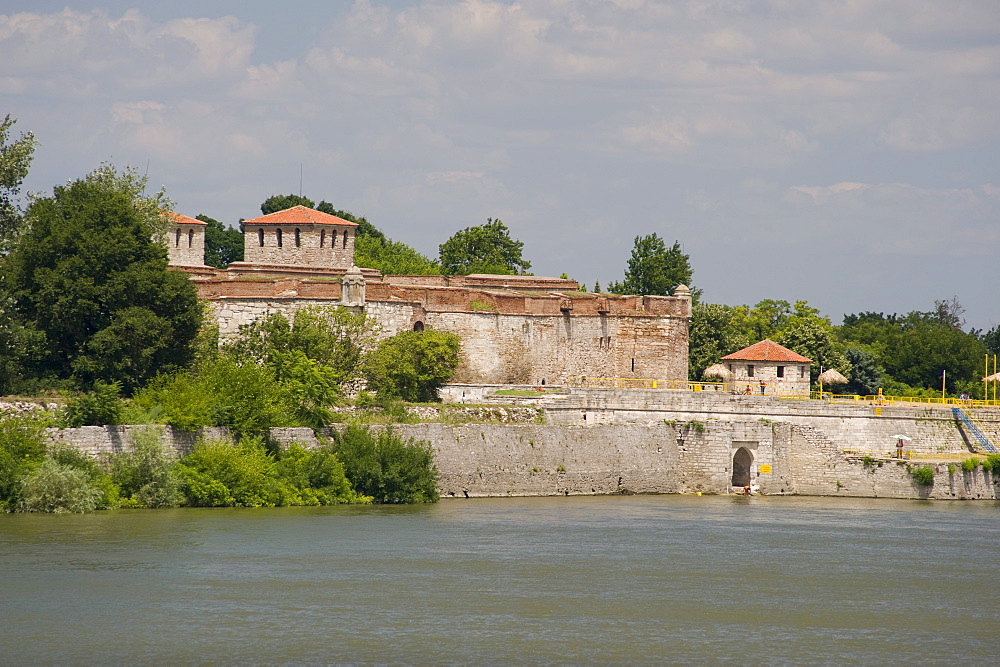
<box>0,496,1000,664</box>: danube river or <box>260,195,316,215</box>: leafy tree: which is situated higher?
<box>260,195,316,215</box>: leafy tree

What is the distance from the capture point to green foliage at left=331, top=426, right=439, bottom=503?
117 ft

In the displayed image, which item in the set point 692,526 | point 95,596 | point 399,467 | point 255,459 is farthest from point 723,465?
point 95,596

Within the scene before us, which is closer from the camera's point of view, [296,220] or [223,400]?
[223,400]

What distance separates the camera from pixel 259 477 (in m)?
34.0

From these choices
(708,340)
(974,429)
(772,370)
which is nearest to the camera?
(974,429)

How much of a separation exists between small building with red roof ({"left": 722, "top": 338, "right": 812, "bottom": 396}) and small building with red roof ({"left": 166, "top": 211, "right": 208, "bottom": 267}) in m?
19.3

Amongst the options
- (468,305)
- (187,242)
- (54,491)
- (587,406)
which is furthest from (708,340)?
(54,491)

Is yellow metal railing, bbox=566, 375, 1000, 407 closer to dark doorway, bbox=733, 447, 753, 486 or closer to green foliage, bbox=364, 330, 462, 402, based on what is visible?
dark doorway, bbox=733, 447, 753, 486

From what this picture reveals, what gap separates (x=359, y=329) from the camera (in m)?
44.4

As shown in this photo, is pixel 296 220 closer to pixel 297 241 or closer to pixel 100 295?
pixel 297 241

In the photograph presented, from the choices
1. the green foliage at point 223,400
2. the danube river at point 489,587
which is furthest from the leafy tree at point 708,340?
the green foliage at point 223,400

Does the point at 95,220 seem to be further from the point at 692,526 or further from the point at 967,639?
the point at 967,639

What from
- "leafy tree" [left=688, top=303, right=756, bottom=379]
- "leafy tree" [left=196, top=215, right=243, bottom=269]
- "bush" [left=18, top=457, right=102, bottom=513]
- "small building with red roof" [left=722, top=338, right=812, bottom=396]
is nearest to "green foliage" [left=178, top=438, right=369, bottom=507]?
"bush" [left=18, top=457, right=102, bottom=513]

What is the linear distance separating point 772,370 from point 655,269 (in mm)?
23317
